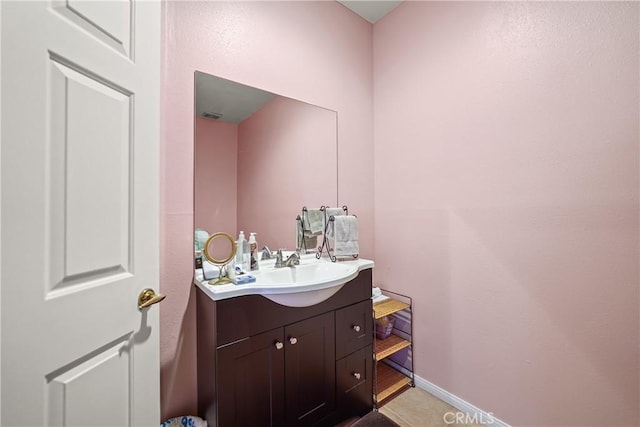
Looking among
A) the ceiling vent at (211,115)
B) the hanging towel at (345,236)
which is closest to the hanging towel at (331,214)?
the hanging towel at (345,236)

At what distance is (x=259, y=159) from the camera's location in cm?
156

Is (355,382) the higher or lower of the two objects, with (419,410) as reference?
higher

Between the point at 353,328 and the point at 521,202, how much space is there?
1.12 metres

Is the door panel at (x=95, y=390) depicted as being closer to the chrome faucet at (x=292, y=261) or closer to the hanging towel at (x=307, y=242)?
the chrome faucet at (x=292, y=261)

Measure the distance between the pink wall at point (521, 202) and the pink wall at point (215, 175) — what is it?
1.18m

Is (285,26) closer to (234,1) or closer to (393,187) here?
(234,1)

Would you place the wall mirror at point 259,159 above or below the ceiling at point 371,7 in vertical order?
below

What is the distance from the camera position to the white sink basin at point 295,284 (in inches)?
43.0

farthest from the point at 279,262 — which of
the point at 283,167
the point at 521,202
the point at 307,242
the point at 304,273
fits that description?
the point at 521,202

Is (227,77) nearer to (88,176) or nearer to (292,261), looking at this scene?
(88,176)

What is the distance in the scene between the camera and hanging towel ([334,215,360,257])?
1690 millimetres

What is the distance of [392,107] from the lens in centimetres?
197

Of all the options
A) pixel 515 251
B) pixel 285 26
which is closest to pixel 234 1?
pixel 285 26

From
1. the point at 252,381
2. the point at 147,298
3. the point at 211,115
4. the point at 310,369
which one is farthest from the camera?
the point at 211,115
